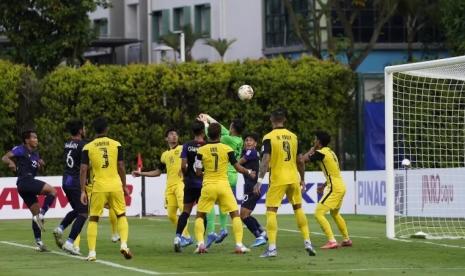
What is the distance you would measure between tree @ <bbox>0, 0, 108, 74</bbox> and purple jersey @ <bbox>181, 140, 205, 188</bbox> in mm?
26524

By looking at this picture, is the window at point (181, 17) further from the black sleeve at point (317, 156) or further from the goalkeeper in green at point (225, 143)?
the black sleeve at point (317, 156)

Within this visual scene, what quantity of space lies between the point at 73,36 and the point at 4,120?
10.8m

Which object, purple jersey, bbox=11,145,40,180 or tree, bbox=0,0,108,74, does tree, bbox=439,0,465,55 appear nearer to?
tree, bbox=0,0,108,74

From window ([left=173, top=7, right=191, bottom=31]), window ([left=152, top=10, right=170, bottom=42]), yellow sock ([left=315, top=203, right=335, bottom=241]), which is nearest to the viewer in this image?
yellow sock ([left=315, top=203, right=335, bottom=241])

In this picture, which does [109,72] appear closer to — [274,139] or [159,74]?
[159,74]

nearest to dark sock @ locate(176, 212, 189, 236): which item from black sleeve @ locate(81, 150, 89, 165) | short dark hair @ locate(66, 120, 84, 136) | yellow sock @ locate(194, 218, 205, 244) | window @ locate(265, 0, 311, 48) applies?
yellow sock @ locate(194, 218, 205, 244)

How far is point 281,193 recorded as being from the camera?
2045cm

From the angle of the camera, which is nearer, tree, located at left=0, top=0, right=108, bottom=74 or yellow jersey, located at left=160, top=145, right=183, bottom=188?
yellow jersey, located at left=160, top=145, right=183, bottom=188

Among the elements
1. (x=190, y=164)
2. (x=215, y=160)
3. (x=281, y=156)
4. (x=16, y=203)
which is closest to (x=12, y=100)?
(x=16, y=203)

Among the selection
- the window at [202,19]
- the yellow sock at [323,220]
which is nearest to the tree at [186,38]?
the window at [202,19]

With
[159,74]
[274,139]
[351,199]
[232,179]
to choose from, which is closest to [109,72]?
[159,74]

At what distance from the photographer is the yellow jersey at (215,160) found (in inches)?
805

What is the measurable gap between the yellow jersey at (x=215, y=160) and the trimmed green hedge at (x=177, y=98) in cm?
1826

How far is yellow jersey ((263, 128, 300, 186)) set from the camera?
20.4m
